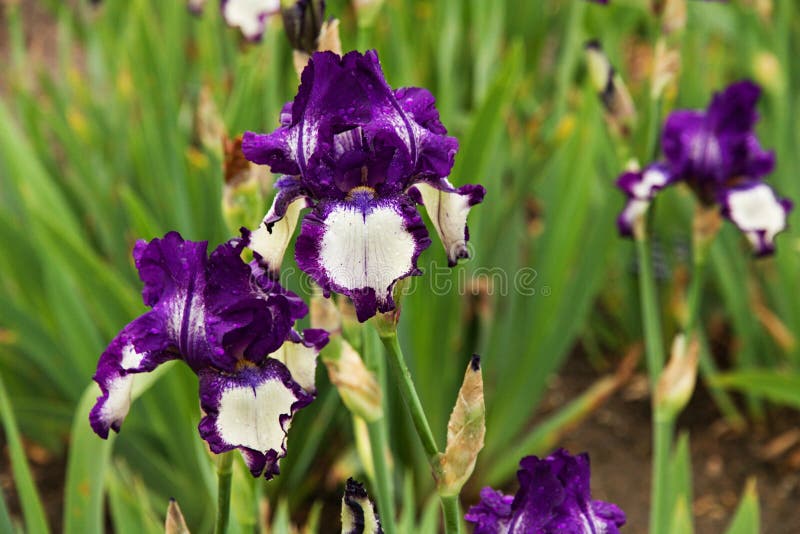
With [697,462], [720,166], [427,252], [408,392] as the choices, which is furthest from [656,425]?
[697,462]

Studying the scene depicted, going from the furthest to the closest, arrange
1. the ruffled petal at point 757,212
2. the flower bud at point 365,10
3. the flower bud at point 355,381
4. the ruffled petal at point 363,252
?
the ruffled petal at point 757,212, the flower bud at point 365,10, the flower bud at point 355,381, the ruffled petal at point 363,252

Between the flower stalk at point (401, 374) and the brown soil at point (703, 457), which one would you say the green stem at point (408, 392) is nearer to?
the flower stalk at point (401, 374)

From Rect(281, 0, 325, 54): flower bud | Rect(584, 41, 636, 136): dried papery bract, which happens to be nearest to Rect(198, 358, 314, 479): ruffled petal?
Rect(281, 0, 325, 54): flower bud

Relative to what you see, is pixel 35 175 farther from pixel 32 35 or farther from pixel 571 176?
pixel 32 35

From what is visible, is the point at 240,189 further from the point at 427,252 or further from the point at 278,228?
the point at 427,252

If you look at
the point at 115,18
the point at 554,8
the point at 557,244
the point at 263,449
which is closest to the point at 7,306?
the point at 557,244

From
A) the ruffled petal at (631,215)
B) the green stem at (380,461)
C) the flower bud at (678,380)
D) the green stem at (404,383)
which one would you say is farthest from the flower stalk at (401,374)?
the ruffled petal at (631,215)
